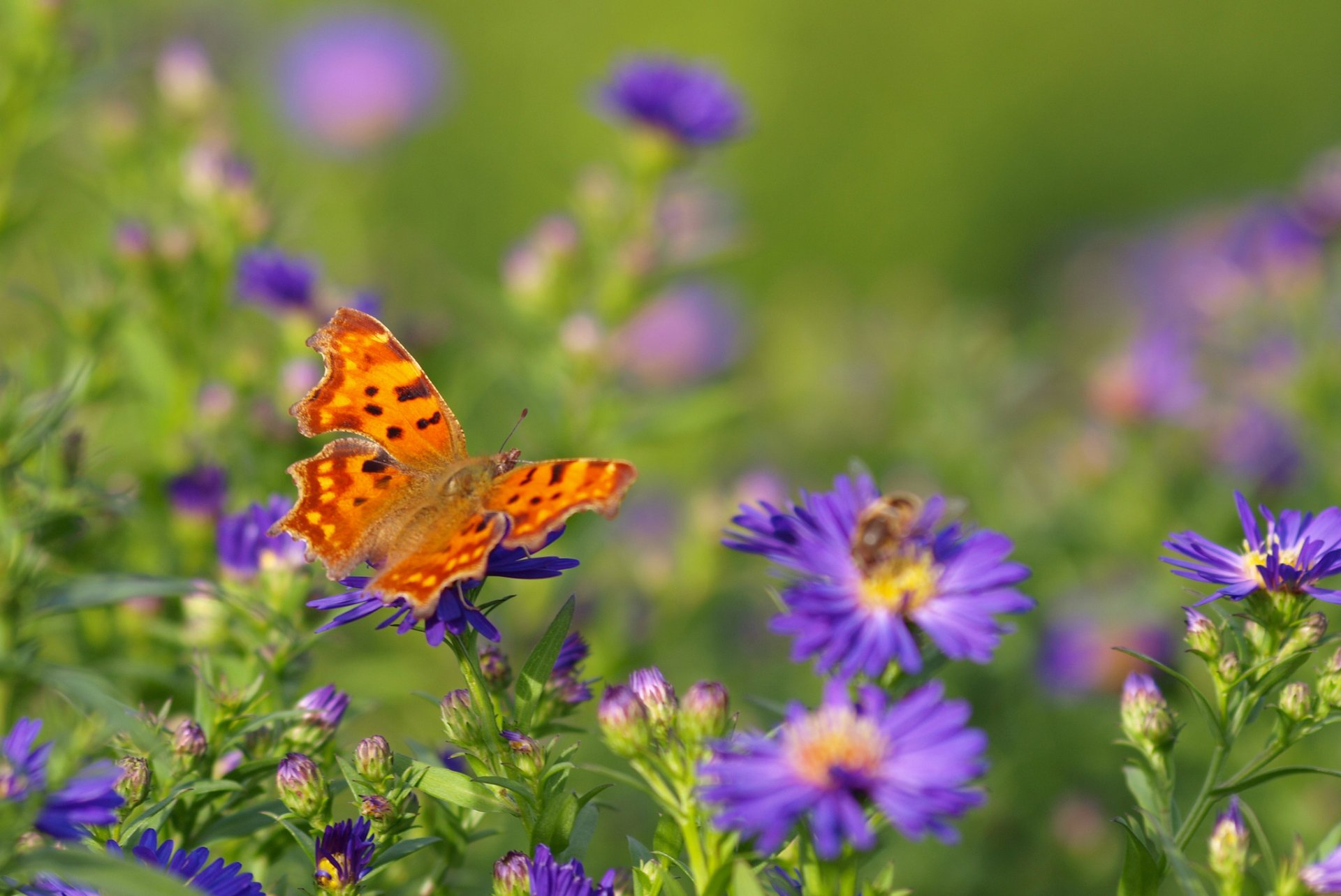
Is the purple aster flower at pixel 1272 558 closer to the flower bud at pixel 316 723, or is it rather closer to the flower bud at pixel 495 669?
Result: the flower bud at pixel 495 669

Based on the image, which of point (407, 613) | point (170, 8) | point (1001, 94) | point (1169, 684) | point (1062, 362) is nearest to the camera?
point (407, 613)

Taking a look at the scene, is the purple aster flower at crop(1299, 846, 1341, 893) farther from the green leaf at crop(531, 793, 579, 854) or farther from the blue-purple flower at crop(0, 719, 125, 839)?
the blue-purple flower at crop(0, 719, 125, 839)

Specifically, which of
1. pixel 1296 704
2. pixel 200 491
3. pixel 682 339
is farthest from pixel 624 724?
pixel 682 339

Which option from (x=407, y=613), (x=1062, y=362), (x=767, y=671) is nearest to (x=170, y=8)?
(x=767, y=671)

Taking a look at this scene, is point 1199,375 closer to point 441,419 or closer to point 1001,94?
point 1001,94

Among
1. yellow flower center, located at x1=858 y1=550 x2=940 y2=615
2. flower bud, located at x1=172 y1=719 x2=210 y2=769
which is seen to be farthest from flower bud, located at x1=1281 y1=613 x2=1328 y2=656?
flower bud, located at x1=172 y1=719 x2=210 y2=769

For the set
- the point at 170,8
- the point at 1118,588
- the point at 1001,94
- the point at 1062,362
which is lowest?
the point at 1062,362

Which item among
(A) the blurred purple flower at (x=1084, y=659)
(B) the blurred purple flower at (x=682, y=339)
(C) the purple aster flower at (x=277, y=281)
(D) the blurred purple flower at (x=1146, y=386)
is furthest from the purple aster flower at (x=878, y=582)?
(B) the blurred purple flower at (x=682, y=339)
